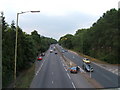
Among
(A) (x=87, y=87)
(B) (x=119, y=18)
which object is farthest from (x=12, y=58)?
(B) (x=119, y=18)

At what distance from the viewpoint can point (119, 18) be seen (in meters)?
24.7

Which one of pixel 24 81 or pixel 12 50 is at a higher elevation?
pixel 12 50

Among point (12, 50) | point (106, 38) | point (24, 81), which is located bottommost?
point (24, 81)

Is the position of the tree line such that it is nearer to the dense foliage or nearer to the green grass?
the green grass

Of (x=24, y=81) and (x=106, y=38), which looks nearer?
(x=24, y=81)

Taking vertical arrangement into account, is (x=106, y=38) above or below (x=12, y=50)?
above

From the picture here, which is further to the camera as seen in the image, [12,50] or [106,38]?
[106,38]

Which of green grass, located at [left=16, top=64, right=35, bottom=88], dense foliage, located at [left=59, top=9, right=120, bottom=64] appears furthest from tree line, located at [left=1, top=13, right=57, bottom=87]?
Result: dense foliage, located at [left=59, top=9, right=120, bottom=64]

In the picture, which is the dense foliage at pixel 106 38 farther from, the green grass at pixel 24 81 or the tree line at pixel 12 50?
the tree line at pixel 12 50

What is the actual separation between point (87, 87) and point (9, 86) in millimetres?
10680

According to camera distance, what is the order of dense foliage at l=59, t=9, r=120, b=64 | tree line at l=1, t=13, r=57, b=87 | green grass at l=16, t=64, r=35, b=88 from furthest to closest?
dense foliage at l=59, t=9, r=120, b=64
green grass at l=16, t=64, r=35, b=88
tree line at l=1, t=13, r=57, b=87

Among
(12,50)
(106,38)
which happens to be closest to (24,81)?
(12,50)

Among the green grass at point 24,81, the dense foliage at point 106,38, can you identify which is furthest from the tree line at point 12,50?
the dense foliage at point 106,38

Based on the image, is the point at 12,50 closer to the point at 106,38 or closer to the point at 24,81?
the point at 24,81
